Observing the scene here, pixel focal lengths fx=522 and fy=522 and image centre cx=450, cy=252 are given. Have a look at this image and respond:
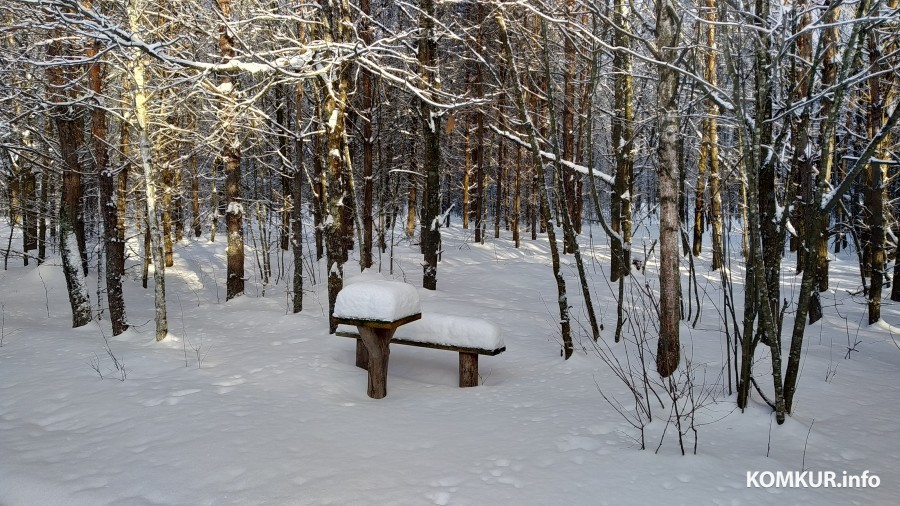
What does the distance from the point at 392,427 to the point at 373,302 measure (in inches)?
45.8

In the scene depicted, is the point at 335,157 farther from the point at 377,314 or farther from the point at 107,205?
the point at 107,205

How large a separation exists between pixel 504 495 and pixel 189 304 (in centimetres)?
1023

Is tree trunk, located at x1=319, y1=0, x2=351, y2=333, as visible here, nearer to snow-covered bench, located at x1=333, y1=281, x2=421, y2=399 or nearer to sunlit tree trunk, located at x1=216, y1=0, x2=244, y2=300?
snow-covered bench, located at x1=333, y1=281, x2=421, y2=399

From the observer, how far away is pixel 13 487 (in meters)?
3.18

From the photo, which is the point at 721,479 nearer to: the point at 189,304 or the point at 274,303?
the point at 274,303

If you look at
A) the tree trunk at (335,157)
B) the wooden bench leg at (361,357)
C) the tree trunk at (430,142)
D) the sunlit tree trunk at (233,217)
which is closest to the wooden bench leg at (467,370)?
the wooden bench leg at (361,357)

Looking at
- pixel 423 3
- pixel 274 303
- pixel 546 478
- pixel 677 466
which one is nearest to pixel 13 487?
pixel 546 478

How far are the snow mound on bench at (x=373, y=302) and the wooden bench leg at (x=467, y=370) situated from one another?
2.87 ft

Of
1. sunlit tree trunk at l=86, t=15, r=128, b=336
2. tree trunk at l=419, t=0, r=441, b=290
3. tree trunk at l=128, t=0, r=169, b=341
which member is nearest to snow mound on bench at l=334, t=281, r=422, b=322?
tree trunk at l=128, t=0, r=169, b=341

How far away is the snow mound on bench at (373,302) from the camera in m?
4.84

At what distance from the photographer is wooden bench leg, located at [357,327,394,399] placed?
16.5 feet

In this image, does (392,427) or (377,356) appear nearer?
(392,427)

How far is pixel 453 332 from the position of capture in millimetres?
5512

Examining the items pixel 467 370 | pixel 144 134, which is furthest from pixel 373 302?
pixel 144 134
